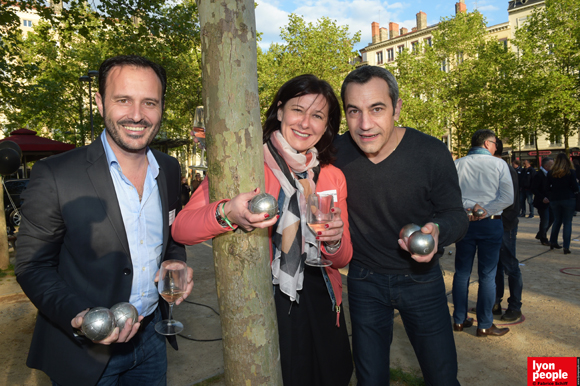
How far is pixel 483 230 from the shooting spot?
4.55 m

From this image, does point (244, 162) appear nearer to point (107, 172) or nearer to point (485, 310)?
point (107, 172)

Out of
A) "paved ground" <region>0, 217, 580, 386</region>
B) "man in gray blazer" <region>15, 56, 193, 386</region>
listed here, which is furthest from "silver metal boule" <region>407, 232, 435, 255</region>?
"man in gray blazer" <region>15, 56, 193, 386</region>

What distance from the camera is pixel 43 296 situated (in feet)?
5.33

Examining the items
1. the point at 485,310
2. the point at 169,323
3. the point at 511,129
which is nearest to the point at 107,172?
the point at 169,323

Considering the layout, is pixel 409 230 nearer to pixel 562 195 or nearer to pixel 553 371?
pixel 553 371

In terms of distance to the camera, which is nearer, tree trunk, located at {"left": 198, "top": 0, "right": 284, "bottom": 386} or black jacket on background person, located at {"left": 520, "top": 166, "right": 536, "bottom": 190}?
tree trunk, located at {"left": 198, "top": 0, "right": 284, "bottom": 386}

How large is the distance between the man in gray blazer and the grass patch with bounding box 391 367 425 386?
2.36 m

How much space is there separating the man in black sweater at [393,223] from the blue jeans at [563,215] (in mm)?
8070

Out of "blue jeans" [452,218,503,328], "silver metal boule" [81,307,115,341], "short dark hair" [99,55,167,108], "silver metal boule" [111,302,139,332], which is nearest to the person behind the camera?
"silver metal boule" [81,307,115,341]

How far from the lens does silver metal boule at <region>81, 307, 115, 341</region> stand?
1.49 meters

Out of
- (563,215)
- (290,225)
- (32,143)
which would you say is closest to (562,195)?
(563,215)

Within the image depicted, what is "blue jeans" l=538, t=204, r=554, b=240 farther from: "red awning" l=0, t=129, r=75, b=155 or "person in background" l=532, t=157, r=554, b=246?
"red awning" l=0, t=129, r=75, b=155

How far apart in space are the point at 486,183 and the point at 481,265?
982 mm

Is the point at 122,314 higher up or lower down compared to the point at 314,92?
lower down
